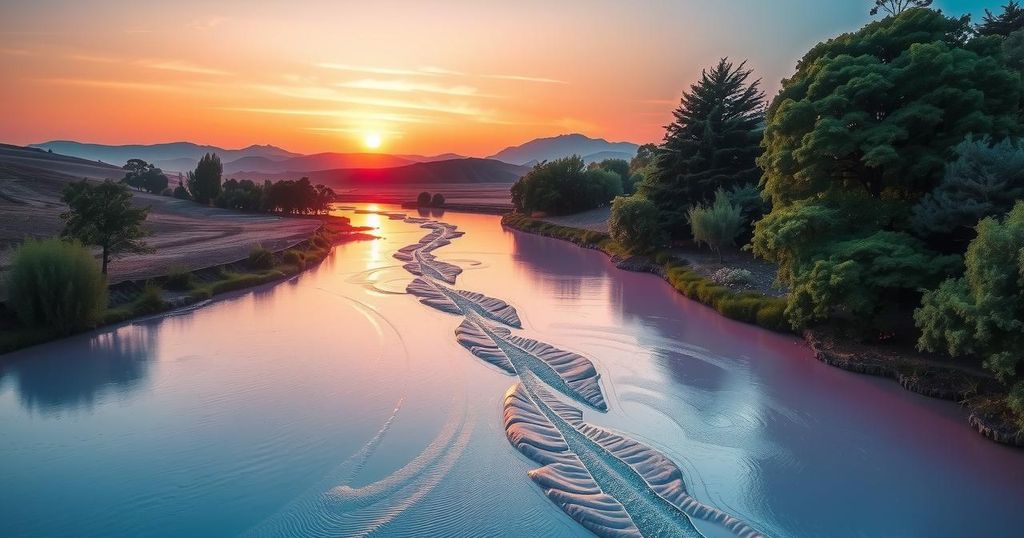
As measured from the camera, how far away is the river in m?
8.72

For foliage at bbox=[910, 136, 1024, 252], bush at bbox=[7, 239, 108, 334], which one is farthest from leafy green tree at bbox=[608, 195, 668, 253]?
bush at bbox=[7, 239, 108, 334]

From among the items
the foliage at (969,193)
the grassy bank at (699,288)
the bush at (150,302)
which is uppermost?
the foliage at (969,193)

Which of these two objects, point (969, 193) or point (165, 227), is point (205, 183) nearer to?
point (165, 227)

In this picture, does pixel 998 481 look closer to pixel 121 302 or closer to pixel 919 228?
pixel 919 228

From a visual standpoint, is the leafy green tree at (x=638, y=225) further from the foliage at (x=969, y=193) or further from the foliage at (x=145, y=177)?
the foliage at (x=145, y=177)

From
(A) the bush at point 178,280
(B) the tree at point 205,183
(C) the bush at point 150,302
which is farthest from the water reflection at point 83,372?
(B) the tree at point 205,183

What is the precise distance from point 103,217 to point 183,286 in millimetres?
3610

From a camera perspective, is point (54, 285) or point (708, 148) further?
point (708, 148)

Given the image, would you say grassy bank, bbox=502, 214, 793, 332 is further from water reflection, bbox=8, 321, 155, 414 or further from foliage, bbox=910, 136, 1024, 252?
water reflection, bbox=8, 321, 155, 414

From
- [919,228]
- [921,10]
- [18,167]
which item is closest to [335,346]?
[919,228]

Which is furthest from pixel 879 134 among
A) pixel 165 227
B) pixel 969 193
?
pixel 165 227

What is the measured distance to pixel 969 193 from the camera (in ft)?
43.6

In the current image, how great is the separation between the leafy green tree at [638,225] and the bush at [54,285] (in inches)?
894

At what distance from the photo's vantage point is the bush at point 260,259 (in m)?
27.9
